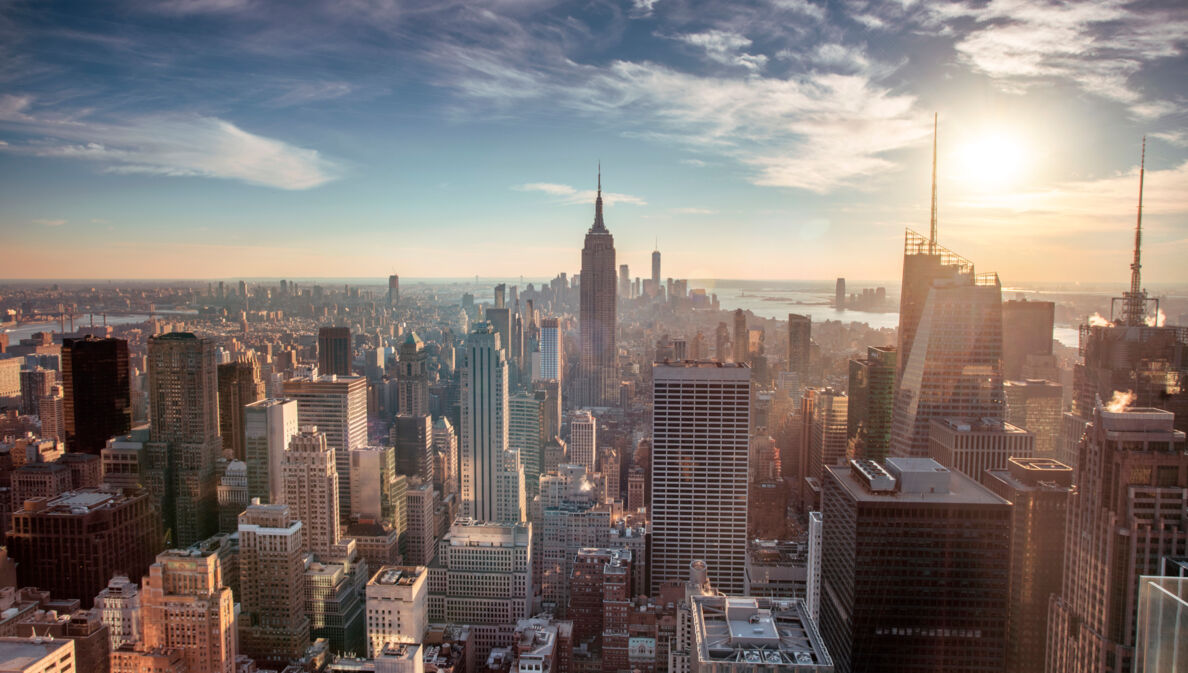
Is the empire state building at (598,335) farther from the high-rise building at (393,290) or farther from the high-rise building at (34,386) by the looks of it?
the high-rise building at (34,386)

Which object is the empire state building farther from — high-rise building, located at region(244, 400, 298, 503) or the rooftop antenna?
the rooftop antenna

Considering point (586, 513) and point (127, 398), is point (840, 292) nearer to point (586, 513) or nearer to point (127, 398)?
point (586, 513)

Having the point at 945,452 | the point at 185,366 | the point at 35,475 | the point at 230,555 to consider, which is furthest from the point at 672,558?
the point at 35,475

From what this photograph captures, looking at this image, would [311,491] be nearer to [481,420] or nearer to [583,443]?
[481,420]

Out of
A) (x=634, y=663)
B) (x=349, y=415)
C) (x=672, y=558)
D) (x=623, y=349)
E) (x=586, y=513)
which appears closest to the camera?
(x=634, y=663)

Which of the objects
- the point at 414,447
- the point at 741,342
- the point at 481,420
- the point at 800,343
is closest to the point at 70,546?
the point at 414,447
